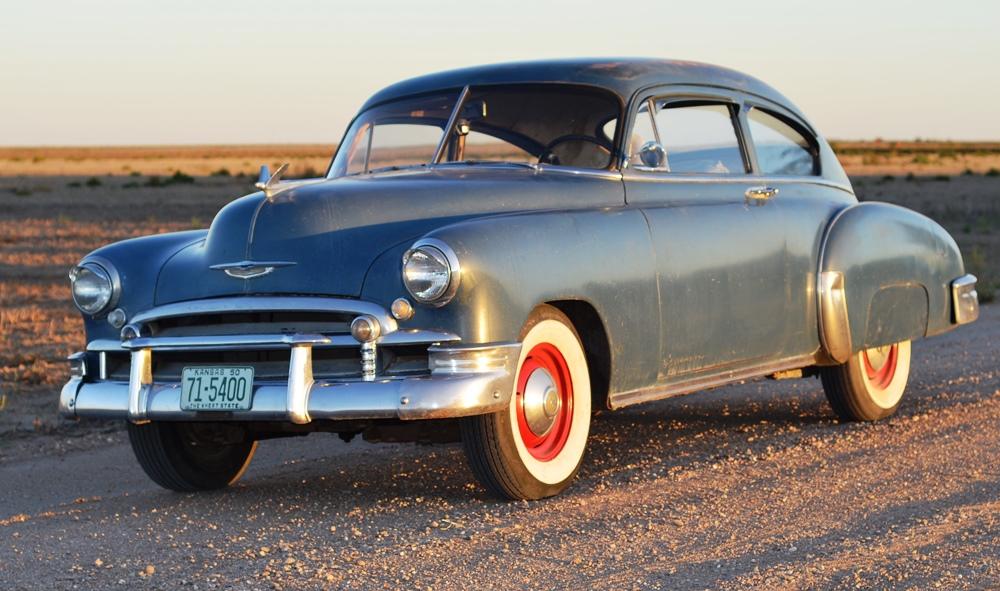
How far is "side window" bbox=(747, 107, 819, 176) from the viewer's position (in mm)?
7359

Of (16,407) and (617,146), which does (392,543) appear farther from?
(16,407)

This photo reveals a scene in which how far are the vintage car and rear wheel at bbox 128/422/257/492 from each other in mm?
10

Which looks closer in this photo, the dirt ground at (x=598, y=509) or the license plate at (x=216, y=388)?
the dirt ground at (x=598, y=509)

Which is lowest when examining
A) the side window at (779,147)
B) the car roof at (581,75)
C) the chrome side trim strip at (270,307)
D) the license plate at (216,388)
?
the license plate at (216,388)

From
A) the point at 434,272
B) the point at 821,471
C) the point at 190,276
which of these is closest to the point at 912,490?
the point at 821,471

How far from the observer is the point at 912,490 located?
5.64 metres

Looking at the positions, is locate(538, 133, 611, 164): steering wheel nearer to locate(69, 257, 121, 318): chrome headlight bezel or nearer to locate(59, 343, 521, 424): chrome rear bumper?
locate(59, 343, 521, 424): chrome rear bumper

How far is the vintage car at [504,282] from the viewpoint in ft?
17.0

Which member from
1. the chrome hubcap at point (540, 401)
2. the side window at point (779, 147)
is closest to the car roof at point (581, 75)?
the side window at point (779, 147)

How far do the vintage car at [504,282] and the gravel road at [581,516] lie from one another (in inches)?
12.9

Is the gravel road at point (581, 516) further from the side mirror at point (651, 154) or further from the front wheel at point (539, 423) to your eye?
the side mirror at point (651, 154)

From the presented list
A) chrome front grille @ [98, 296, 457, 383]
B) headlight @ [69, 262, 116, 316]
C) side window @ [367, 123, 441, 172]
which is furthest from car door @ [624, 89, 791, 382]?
headlight @ [69, 262, 116, 316]

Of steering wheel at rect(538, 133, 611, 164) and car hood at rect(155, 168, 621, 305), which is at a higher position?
steering wheel at rect(538, 133, 611, 164)

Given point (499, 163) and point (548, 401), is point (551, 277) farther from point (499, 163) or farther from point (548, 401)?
point (499, 163)
